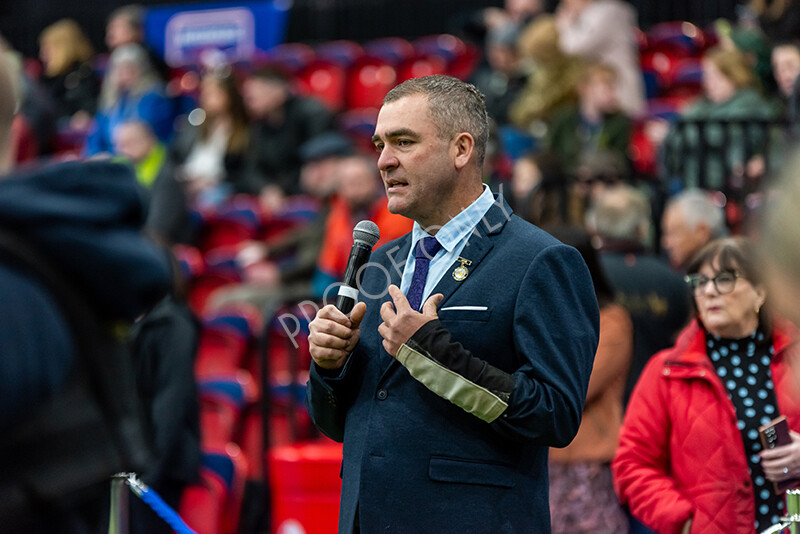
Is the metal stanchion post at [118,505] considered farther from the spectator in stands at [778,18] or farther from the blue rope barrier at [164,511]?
the spectator in stands at [778,18]

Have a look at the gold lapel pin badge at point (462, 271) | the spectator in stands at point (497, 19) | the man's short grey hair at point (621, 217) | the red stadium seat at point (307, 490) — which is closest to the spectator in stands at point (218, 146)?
the spectator in stands at point (497, 19)

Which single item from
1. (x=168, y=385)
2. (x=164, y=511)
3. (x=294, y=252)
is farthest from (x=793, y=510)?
(x=294, y=252)

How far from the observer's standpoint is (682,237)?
482 cm

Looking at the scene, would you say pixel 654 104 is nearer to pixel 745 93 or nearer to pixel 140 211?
pixel 745 93

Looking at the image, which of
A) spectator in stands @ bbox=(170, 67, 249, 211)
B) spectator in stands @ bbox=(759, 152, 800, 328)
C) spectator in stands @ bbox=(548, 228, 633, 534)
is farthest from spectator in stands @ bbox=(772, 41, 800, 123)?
spectator in stands @ bbox=(759, 152, 800, 328)

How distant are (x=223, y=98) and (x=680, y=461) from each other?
22.2 ft

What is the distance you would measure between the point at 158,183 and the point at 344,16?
560 cm

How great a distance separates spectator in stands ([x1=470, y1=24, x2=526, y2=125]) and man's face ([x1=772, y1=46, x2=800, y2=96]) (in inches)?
128

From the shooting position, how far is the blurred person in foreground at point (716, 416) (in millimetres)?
3150

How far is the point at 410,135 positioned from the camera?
2693 mm

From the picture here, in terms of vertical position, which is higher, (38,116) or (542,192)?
(542,192)

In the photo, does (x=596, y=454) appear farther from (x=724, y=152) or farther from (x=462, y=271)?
(x=724, y=152)

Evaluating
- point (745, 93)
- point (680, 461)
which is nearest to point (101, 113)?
point (745, 93)

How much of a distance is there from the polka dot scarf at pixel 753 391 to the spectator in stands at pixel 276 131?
6246 mm
